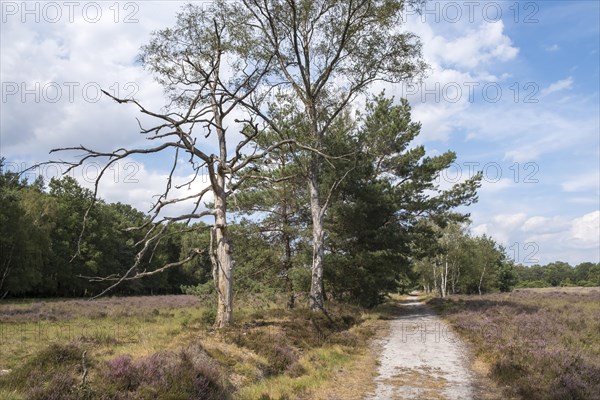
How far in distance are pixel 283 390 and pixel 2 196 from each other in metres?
46.6

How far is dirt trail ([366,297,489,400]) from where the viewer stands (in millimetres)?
9172

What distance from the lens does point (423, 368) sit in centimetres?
1143

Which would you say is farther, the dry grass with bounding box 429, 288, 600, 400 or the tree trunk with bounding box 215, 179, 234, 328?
the tree trunk with bounding box 215, 179, 234, 328

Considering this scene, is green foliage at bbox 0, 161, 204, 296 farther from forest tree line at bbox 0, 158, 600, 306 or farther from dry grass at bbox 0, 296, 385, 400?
dry grass at bbox 0, 296, 385, 400

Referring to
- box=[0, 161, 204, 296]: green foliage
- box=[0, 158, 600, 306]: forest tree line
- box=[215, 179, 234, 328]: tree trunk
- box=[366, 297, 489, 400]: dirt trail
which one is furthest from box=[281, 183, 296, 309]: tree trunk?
box=[0, 161, 204, 296]: green foliage

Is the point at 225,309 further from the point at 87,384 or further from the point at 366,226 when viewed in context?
the point at 366,226

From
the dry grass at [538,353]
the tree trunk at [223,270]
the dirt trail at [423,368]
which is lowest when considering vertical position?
the dirt trail at [423,368]

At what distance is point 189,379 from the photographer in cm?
777

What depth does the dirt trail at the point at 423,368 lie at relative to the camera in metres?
9.17

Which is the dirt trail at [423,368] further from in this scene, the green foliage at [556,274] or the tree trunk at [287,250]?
the green foliage at [556,274]

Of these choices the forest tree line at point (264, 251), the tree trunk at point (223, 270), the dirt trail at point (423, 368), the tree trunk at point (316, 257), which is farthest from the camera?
the forest tree line at point (264, 251)

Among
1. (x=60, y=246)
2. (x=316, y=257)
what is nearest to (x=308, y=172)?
(x=316, y=257)

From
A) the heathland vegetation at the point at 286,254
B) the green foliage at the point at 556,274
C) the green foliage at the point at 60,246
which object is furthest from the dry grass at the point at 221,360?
the green foliage at the point at 556,274

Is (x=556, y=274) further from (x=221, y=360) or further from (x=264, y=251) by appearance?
(x=221, y=360)
